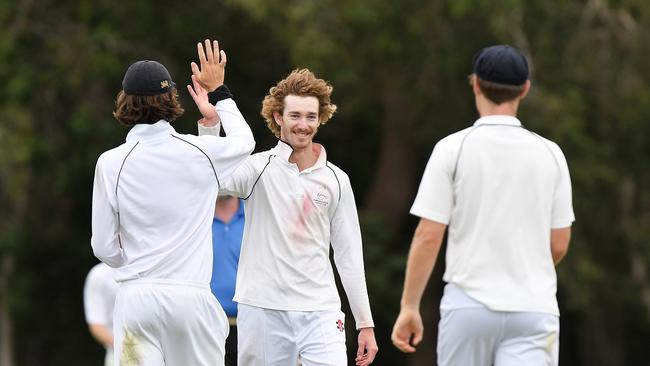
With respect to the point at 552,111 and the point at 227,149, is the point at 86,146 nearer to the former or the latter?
the point at 552,111

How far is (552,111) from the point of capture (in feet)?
67.6

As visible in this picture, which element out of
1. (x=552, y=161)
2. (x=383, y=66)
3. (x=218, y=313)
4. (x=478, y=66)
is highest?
(x=383, y=66)

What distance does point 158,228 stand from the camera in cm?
705

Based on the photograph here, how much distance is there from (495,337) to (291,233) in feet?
6.12

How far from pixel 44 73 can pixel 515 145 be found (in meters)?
17.7

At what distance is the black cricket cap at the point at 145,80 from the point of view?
711 centimetres

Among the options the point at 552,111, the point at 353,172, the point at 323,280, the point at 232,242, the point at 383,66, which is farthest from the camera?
the point at 353,172

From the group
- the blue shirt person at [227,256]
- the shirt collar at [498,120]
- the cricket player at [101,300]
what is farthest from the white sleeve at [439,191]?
the cricket player at [101,300]

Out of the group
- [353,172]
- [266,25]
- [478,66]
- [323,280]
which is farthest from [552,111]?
[478,66]

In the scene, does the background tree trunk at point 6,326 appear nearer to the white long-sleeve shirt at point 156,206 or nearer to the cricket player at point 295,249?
the cricket player at point 295,249

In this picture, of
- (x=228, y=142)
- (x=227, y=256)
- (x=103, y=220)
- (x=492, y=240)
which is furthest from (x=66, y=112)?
(x=492, y=240)

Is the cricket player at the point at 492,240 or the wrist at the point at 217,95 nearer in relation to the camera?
the cricket player at the point at 492,240

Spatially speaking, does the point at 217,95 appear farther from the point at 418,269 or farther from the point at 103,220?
the point at 418,269

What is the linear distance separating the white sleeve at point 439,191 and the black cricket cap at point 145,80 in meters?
1.48
